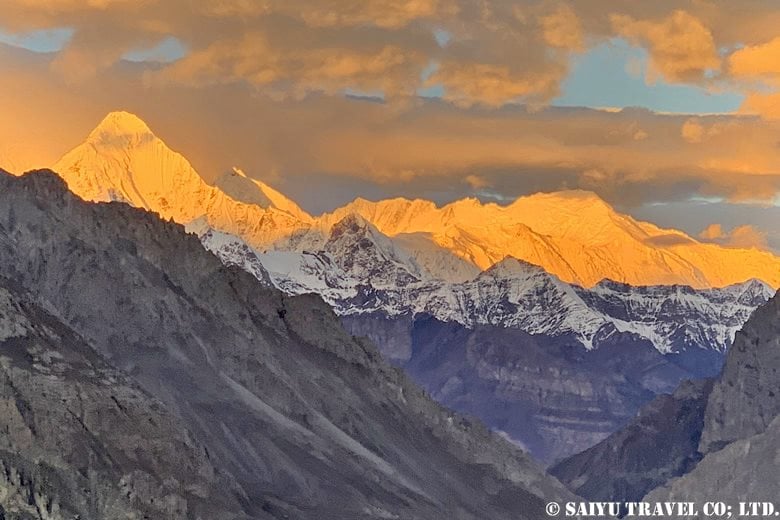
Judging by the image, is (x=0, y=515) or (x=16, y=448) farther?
(x=16, y=448)

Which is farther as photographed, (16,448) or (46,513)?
(16,448)

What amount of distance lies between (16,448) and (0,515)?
60.8 ft

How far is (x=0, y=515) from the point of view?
571ft

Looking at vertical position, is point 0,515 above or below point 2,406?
below

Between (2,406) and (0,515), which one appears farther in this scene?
(2,406)

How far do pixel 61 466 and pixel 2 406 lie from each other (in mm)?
9876

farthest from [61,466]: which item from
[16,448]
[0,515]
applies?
[0,515]

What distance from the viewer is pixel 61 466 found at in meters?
193

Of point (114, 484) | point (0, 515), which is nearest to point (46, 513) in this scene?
point (0, 515)

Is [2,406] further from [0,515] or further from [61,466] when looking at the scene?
[0,515]

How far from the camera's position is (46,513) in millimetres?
179750

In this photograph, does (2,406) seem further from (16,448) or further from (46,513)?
(46,513)

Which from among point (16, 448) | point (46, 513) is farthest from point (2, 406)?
point (46, 513)

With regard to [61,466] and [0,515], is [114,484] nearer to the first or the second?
[61,466]
